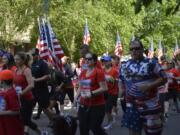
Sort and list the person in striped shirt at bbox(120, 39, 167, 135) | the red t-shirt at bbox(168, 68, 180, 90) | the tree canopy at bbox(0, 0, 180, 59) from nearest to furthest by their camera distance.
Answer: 1. the person in striped shirt at bbox(120, 39, 167, 135)
2. the red t-shirt at bbox(168, 68, 180, 90)
3. the tree canopy at bbox(0, 0, 180, 59)

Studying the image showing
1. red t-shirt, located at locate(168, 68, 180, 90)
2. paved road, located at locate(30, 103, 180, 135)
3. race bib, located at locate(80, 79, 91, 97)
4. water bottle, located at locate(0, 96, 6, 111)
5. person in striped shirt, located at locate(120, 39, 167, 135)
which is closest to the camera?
person in striped shirt, located at locate(120, 39, 167, 135)

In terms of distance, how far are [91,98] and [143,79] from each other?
1564 mm

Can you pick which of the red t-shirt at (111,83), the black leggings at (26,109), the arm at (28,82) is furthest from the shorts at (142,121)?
the red t-shirt at (111,83)

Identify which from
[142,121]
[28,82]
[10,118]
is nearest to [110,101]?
[28,82]

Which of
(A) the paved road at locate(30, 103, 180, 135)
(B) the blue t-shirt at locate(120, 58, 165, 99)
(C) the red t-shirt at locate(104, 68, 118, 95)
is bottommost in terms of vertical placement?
(A) the paved road at locate(30, 103, 180, 135)

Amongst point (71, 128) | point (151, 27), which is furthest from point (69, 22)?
point (71, 128)

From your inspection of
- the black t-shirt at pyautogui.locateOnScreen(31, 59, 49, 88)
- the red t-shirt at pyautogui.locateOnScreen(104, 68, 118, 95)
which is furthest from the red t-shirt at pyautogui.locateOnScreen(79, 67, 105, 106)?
the red t-shirt at pyautogui.locateOnScreen(104, 68, 118, 95)

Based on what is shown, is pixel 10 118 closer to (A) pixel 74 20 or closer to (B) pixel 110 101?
(B) pixel 110 101

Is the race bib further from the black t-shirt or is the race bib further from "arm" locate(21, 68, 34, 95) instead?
the black t-shirt

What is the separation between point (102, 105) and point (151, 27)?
53.7 m

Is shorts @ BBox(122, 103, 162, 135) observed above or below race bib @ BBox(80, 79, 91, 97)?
below

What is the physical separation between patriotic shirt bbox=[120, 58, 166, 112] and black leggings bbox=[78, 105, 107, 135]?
1.24 m

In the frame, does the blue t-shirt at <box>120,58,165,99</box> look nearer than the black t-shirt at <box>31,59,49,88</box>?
Yes

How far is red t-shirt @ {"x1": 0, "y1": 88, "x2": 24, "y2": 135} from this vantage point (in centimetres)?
741
